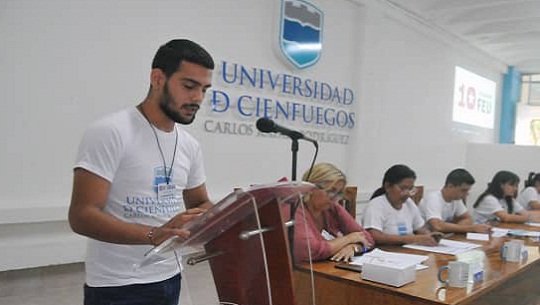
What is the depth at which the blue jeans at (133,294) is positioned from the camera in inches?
47.0

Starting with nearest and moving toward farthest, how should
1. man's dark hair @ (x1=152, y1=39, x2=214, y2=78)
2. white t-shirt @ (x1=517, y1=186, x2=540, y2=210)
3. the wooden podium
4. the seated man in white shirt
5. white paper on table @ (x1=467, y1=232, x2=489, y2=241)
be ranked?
1. the wooden podium
2. man's dark hair @ (x1=152, y1=39, x2=214, y2=78)
3. white paper on table @ (x1=467, y1=232, x2=489, y2=241)
4. the seated man in white shirt
5. white t-shirt @ (x1=517, y1=186, x2=540, y2=210)

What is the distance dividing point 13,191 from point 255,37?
248 cm

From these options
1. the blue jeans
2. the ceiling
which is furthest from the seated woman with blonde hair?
the ceiling

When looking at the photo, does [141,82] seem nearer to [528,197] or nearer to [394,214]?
[394,214]

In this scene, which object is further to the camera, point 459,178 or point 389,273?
point 459,178

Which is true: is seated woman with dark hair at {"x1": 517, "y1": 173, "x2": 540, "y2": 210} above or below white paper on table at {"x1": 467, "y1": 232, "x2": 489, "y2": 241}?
above

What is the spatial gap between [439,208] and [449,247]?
2.69 feet

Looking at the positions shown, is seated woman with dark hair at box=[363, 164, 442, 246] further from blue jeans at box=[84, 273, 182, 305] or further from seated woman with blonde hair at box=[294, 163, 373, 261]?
blue jeans at box=[84, 273, 182, 305]

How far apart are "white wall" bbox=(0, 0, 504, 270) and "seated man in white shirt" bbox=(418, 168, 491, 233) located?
1.60 metres

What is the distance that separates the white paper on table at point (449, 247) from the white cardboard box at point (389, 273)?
819mm

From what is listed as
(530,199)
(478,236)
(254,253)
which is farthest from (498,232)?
(254,253)

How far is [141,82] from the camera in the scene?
3443 millimetres

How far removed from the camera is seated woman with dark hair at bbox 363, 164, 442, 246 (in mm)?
2811

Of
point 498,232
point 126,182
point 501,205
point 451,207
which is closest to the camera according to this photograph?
point 126,182
